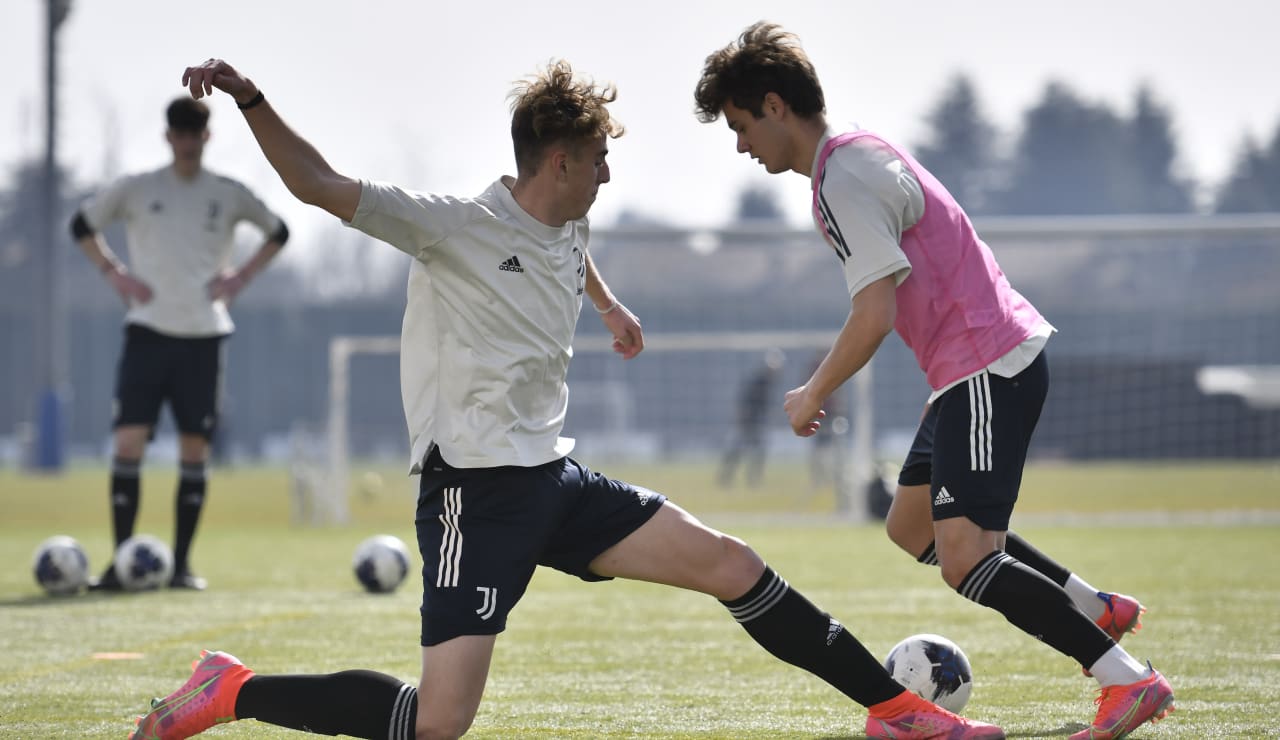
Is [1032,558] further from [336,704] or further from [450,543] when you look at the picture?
[336,704]

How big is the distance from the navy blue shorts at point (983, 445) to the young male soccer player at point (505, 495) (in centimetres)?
49

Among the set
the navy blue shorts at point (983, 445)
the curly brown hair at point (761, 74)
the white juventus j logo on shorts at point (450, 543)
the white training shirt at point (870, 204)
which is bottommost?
the white juventus j logo on shorts at point (450, 543)

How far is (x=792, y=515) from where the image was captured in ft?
51.1

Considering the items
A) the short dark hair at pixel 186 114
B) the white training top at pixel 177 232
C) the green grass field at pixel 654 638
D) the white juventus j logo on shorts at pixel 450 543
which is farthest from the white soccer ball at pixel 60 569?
the white juventus j logo on shorts at pixel 450 543

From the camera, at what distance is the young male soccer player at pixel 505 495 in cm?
379

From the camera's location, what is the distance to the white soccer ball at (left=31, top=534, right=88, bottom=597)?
8133mm

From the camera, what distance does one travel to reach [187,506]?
8.54m

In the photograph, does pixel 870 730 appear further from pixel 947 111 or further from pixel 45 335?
pixel 947 111

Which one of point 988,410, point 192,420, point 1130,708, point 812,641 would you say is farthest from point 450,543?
point 192,420

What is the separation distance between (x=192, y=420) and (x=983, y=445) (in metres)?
5.41

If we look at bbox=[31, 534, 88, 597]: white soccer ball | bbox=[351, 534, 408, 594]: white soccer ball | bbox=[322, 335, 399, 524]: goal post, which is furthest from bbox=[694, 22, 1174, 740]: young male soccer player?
bbox=[322, 335, 399, 524]: goal post

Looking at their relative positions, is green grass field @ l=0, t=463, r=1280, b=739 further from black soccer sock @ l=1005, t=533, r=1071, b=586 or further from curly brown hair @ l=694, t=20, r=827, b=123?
curly brown hair @ l=694, t=20, r=827, b=123

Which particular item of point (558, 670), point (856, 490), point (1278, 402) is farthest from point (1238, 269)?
point (558, 670)

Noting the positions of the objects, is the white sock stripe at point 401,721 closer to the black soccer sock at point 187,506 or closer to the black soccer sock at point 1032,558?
the black soccer sock at point 1032,558
